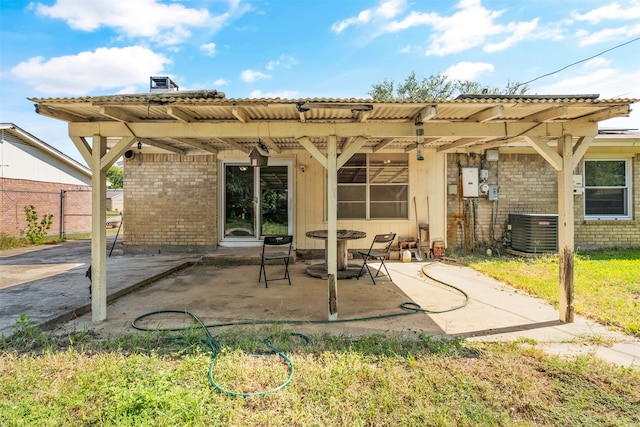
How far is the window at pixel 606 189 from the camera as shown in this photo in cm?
875

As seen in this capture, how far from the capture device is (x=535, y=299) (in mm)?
4848

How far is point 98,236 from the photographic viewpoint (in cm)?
406

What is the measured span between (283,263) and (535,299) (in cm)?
480

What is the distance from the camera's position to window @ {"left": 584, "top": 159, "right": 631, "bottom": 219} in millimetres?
8750

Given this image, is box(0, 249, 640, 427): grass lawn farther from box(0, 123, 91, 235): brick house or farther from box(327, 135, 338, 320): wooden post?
box(0, 123, 91, 235): brick house

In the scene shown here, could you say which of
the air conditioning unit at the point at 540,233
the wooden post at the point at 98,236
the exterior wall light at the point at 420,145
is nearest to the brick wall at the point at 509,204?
the air conditioning unit at the point at 540,233

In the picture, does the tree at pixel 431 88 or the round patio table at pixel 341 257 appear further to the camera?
the tree at pixel 431 88

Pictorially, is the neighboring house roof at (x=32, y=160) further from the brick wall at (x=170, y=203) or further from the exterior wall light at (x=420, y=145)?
the exterior wall light at (x=420, y=145)

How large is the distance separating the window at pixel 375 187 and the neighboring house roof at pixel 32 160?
12.6m

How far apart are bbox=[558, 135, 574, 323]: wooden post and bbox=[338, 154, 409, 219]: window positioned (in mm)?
4375

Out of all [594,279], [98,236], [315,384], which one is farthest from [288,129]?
[594,279]

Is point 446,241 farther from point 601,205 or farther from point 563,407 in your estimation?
point 563,407

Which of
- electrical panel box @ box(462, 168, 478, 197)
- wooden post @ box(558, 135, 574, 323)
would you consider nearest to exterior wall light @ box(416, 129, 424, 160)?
wooden post @ box(558, 135, 574, 323)

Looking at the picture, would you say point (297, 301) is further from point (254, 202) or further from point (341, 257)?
point (254, 202)
